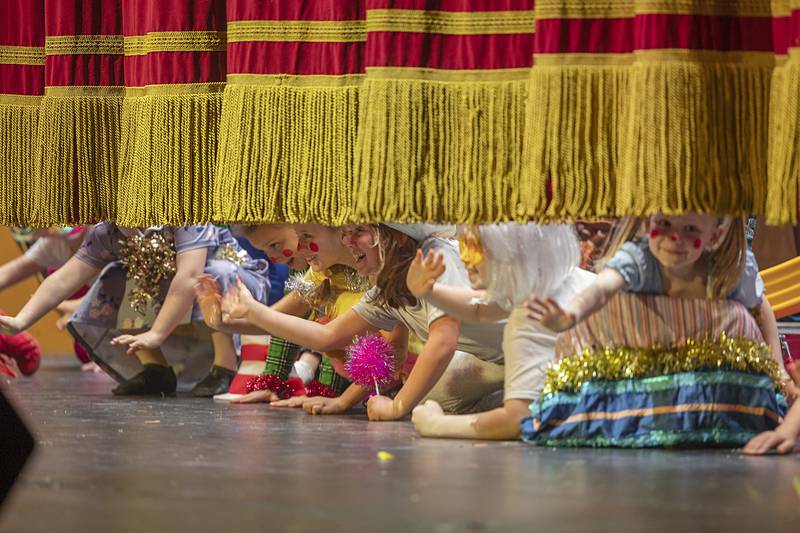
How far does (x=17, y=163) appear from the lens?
2082 millimetres

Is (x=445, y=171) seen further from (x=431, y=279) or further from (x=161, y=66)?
(x=161, y=66)

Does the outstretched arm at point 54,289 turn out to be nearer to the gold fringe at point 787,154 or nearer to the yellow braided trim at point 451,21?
the yellow braided trim at point 451,21

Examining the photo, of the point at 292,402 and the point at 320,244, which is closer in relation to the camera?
the point at 320,244

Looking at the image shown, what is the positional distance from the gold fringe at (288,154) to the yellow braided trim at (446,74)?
97 millimetres

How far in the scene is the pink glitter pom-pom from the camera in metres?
2.36

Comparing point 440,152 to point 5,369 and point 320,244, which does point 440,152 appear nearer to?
point 320,244

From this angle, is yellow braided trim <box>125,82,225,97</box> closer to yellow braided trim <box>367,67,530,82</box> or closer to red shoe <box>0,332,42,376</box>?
yellow braided trim <box>367,67,530,82</box>

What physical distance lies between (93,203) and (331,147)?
1.63 ft

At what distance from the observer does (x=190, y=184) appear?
193cm

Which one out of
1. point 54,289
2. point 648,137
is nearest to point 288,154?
point 648,137

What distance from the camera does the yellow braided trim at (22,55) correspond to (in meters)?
2.12

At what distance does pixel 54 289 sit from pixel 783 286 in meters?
1.73

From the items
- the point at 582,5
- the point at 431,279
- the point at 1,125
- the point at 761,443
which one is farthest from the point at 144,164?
the point at 761,443

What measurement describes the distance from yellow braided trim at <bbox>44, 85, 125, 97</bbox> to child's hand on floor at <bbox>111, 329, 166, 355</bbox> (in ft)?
2.59
